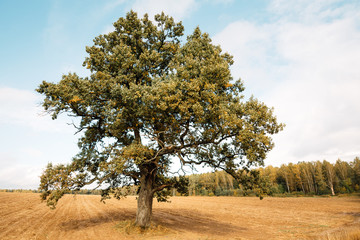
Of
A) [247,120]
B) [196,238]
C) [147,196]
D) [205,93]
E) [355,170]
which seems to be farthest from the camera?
[355,170]

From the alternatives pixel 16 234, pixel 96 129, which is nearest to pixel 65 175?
pixel 96 129

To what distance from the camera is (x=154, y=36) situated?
54.9 ft

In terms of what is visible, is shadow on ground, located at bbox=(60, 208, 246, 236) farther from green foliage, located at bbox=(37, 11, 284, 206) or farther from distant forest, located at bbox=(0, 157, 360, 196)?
distant forest, located at bbox=(0, 157, 360, 196)

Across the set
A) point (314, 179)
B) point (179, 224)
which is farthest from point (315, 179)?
point (179, 224)

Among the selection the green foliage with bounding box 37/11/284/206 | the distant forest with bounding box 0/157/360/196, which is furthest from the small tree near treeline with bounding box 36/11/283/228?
the distant forest with bounding box 0/157/360/196

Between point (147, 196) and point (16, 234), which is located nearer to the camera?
point (16, 234)

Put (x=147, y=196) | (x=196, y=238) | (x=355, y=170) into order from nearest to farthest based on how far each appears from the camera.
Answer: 1. (x=196, y=238)
2. (x=147, y=196)
3. (x=355, y=170)

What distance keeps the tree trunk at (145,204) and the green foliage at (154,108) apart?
0.16 meters

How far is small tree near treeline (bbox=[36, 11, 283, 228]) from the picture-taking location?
11.8 m

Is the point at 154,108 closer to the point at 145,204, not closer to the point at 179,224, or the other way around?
the point at 145,204

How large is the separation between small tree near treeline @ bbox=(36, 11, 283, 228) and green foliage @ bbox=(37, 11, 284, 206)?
0.07 meters

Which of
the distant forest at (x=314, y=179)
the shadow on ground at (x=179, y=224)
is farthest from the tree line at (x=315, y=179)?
the shadow on ground at (x=179, y=224)

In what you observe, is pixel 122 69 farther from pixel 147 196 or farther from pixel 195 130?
pixel 147 196

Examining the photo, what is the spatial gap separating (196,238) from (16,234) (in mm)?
12867
